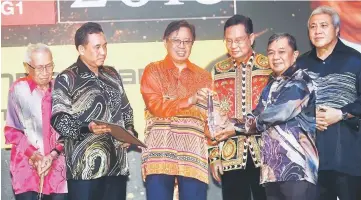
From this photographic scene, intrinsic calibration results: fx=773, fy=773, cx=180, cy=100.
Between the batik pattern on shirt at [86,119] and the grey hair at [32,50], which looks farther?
the grey hair at [32,50]

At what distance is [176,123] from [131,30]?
889 millimetres

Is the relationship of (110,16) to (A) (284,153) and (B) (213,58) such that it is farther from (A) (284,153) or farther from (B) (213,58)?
(A) (284,153)

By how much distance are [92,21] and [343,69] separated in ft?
5.64

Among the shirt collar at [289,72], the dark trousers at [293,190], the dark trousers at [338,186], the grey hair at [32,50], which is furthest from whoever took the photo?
the grey hair at [32,50]

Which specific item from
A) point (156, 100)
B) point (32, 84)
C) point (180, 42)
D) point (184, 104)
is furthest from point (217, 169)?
point (32, 84)

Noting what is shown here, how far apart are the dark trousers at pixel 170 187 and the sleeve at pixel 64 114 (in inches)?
19.6

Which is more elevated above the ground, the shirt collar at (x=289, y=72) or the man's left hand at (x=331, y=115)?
the shirt collar at (x=289, y=72)

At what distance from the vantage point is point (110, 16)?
17.1 ft

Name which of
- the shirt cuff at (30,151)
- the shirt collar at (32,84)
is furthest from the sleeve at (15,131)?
the shirt collar at (32,84)

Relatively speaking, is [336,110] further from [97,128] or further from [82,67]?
[82,67]

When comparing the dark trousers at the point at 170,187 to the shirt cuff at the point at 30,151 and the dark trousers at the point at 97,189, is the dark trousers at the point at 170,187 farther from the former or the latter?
the shirt cuff at the point at 30,151

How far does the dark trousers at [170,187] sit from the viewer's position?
4.57m

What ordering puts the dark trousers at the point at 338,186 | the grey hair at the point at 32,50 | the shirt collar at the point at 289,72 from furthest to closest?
the grey hair at the point at 32,50 → the dark trousers at the point at 338,186 → the shirt collar at the point at 289,72

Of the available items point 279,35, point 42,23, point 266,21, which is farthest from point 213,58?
point 42,23
